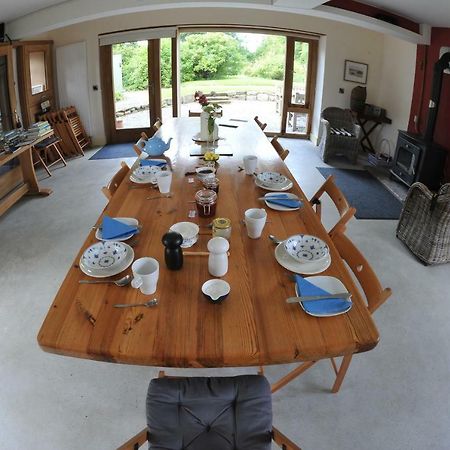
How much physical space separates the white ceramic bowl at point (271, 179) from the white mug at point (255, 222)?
604 mm

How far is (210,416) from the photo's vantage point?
5.08 ft

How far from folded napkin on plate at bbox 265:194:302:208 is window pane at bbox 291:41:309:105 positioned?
5.54m

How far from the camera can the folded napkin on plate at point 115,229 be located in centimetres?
204

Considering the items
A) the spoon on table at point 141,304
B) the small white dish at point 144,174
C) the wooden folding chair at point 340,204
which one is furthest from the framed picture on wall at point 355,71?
the spoon on table at point 141,304

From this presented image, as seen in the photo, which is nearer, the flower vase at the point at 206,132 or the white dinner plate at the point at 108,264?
the white dinner plate at the point at 108,264

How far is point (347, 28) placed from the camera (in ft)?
22.1

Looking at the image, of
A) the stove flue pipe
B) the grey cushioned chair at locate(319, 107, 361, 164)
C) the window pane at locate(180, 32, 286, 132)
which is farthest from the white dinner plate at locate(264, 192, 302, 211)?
the window pane at locate(180, 32, 286, 132)

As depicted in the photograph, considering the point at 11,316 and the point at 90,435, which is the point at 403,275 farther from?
the point at 11,316

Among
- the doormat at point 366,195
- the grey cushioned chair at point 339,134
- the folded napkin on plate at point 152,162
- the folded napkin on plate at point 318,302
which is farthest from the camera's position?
the grey cushioned chair at point 339,134

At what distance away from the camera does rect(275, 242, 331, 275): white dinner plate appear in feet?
5.96

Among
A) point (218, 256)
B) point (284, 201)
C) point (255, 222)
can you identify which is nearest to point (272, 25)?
point (284, 201)

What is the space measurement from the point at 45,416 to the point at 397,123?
5874mm

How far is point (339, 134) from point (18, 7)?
439 centimetres

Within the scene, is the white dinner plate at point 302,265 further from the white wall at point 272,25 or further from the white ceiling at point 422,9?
the white wall at point 272,25
